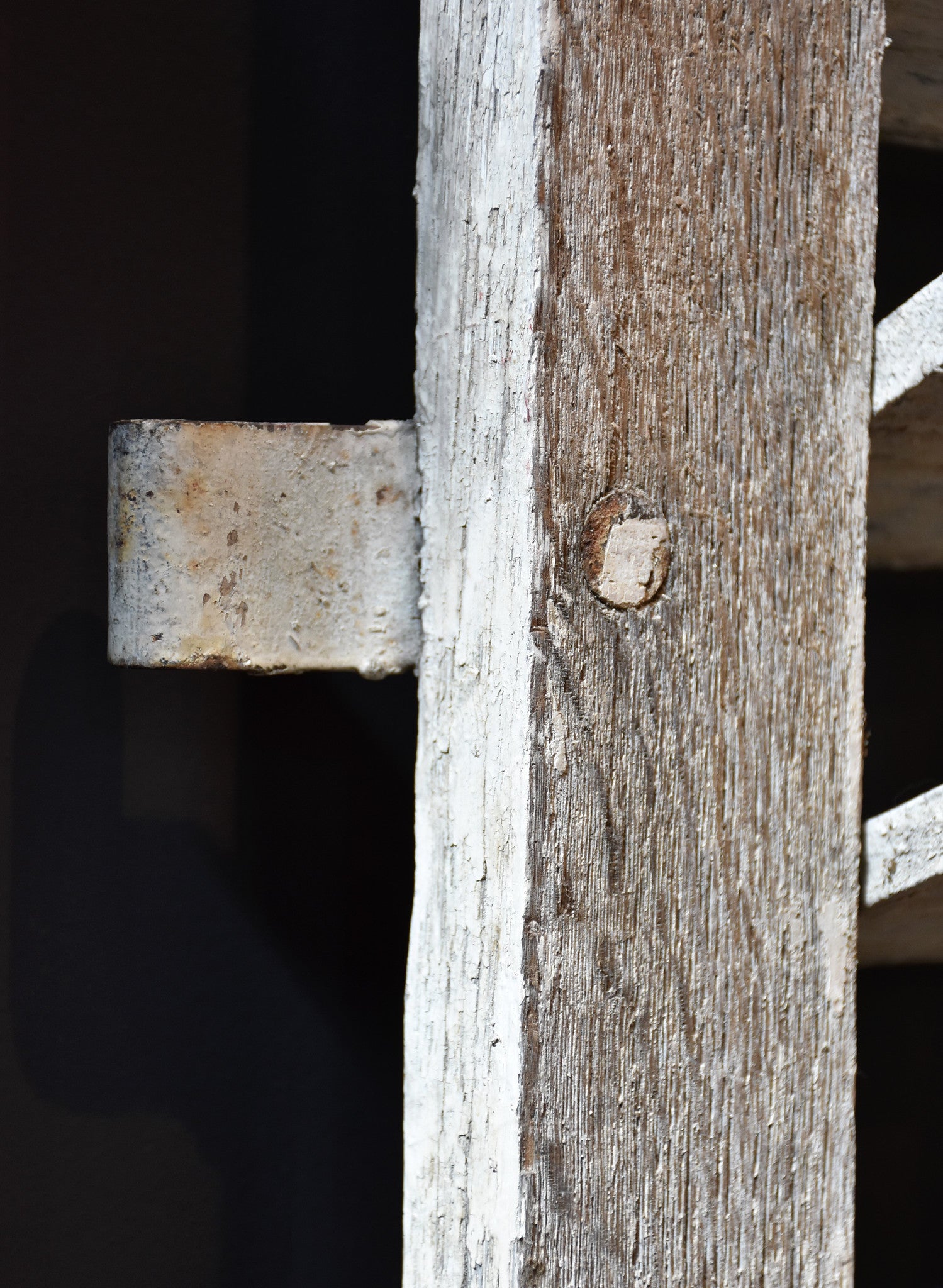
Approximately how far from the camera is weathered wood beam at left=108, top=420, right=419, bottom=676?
0.52 metres

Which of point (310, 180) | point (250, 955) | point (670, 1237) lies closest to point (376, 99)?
point (310, 180)

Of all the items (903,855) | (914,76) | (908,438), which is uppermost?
(914,76)

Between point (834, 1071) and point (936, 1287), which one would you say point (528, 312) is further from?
point (936, 1287)

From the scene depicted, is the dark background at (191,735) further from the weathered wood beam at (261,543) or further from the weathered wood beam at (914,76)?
the weathered wood beam at (914,76)

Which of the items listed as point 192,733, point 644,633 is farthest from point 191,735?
point 644,633

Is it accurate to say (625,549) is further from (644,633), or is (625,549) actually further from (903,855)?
(903,855)

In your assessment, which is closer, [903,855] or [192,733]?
[903,855]

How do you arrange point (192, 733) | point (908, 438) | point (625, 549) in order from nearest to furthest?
point (625, 549) < point (908, 438) < point (192, 733)

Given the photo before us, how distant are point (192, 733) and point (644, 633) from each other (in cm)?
37

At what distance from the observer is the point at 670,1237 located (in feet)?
1.57

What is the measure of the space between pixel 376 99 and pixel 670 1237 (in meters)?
0.76

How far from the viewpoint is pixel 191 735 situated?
706mm

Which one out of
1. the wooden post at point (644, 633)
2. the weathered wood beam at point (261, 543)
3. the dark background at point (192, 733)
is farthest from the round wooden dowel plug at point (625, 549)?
the dark background at point (192, 733)

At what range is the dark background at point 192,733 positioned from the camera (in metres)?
0.67
